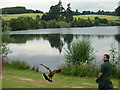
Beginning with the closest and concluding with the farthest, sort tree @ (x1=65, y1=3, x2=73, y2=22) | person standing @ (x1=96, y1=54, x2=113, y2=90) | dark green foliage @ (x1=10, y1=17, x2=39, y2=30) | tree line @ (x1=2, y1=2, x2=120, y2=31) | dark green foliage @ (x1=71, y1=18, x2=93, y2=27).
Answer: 1. person standing @ (x1=96, y1=54, x2=113, y2=90)
2. dark green foliage @ (x1=10, y1=17, x2=39, y2=30)
3. tree line @ (x1=2, y1=2, x2=120, y2=31)
4. tree @ (x1=65, y1=3, x2=73, y2=22)
5. dark green foliage @ (x1=71, y1=18, x2=93, y2=27)

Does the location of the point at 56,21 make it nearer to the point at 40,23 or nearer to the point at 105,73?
the point at 40,23

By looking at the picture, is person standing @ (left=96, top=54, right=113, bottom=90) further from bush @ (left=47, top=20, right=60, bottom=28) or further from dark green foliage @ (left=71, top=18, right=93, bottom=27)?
dark green foliage @ (left=71, top=18, right=93, bottom=27)

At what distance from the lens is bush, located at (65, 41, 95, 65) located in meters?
17.4

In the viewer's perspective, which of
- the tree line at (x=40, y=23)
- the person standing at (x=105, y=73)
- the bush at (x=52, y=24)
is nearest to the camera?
the person standing at (x=105, y=73)

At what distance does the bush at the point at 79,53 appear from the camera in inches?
684

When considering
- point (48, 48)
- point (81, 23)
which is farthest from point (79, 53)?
point (81, 23)

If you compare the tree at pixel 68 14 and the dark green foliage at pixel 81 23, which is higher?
the tree at pixel 68 14

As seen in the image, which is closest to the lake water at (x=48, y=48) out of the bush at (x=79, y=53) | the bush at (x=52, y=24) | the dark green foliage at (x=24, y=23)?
the bush at (x=79, y=53)

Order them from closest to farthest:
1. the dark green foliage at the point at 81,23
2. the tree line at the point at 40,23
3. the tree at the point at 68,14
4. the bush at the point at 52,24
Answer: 1. the tree line at the point at 40,23
2. the bush at the point at 52,24
3. the tree at the point at 68,14
4. the dark green foliage at the point at 81,23

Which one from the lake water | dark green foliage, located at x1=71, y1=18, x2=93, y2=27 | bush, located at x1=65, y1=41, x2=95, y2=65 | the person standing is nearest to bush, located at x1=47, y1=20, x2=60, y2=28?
dark green foliage, located at x1=71, y1=18, x2=93, y2=27

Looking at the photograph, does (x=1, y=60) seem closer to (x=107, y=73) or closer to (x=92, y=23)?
(x=107, y=73)

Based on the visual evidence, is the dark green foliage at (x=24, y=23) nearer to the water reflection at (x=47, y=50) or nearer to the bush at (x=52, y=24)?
the bush at (x=52, y=24)

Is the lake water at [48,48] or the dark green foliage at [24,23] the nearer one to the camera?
the lake water at [48,48]

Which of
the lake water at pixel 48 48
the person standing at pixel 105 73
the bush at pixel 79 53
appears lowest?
the lake water at pixel 48 48
